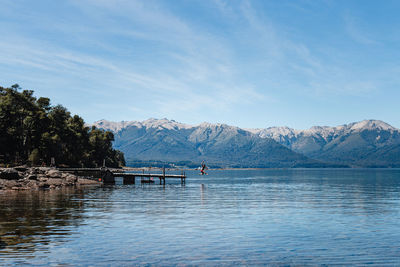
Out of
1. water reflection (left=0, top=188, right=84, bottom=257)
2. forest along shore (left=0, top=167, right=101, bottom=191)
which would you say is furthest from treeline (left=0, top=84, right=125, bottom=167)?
water reflection (left=0, top=188, right=84, bottom=257)

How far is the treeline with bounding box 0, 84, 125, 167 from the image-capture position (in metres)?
111

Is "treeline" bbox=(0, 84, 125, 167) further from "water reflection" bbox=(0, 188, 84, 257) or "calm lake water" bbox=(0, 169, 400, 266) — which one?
"calm lake water" bbox=(0, 169, 400, 266)

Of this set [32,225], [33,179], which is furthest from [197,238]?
[33,179]

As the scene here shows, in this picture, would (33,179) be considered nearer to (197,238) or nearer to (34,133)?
(34,133)

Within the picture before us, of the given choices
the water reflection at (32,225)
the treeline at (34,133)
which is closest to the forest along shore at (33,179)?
the treeline at (34,133)

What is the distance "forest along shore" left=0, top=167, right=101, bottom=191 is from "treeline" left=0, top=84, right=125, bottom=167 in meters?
15.2

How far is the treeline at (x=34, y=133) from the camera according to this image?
111 meters

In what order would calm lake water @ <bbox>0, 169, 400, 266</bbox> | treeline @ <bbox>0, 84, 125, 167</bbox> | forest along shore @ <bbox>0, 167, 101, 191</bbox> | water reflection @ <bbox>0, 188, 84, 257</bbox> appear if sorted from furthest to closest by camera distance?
treeline @ <bbox>0, 84, 125, 167</bbox> → forest along shore @ <bbox>0, 167, 101, 191</bbox> → water reflection @ <bbox>0, 188, 84, 257</bbox> → calm lake water @ <bbox>0, 169, 400, 266</bbox>

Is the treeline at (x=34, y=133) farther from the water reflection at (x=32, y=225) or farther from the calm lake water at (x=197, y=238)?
the calm lake water at (x=197, y=238)

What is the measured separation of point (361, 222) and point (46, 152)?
10632cm

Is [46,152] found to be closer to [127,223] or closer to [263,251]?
[127,223]

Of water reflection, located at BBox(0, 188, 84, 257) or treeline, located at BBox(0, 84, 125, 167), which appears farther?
treeline, located at BBox(0, 84, 125, 167)

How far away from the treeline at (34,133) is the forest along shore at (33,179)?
15.2m

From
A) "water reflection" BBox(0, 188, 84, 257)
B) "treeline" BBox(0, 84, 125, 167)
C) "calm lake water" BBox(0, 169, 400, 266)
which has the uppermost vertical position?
"treeline" BBox(0, 84, 125, 167)
